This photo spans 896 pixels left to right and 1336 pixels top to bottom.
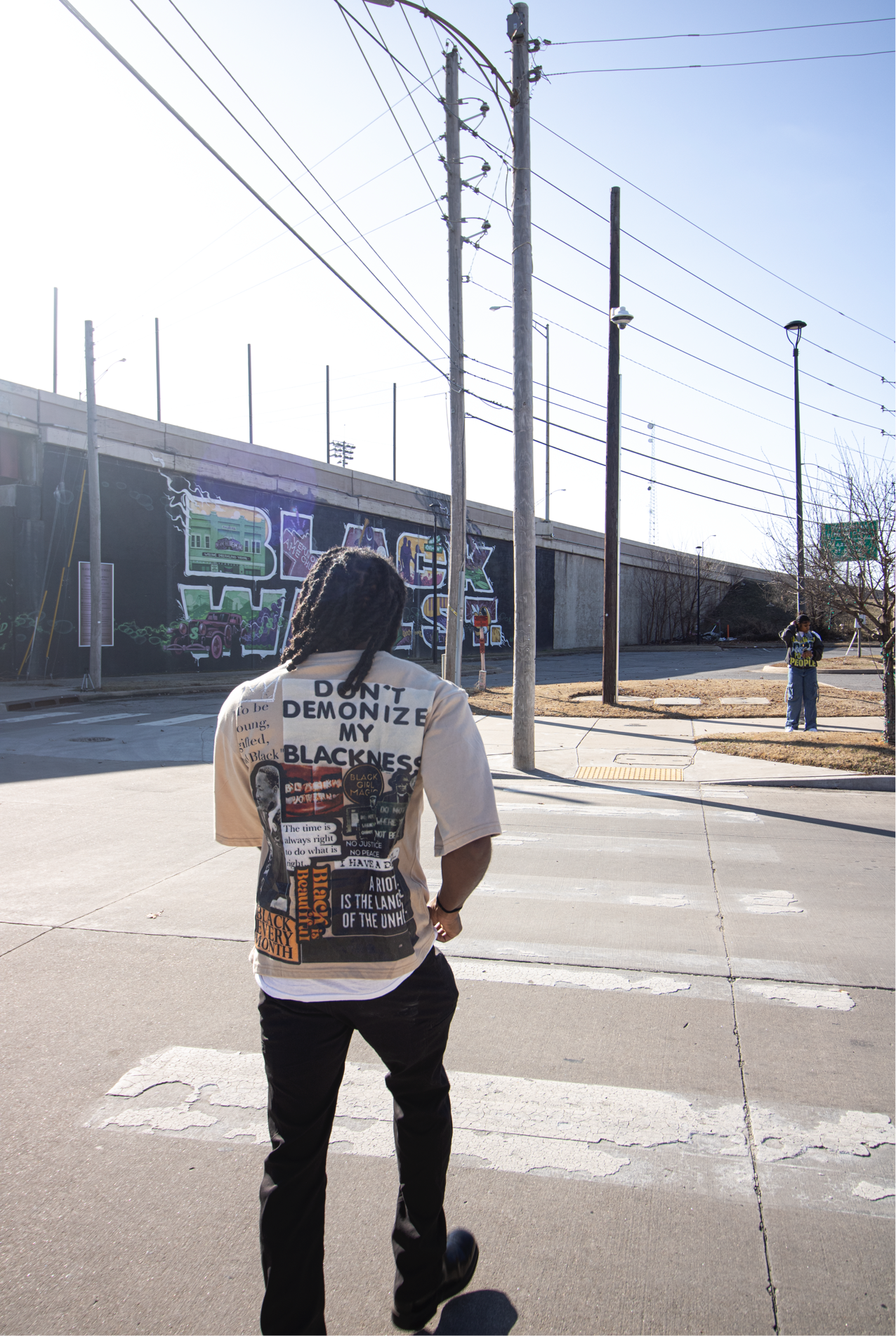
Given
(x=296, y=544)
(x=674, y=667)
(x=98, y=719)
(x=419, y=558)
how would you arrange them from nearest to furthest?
(x=98, y=719) < (x=674, y=667) < (x=296, y=544) < (x=419, y=558)

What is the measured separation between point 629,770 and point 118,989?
7518 millimetres

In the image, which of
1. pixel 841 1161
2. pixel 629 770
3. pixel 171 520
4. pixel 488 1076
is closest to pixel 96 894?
pixel 488 1076

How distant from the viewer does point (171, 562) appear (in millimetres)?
26625

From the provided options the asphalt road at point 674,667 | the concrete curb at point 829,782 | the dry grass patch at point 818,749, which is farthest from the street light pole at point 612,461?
the concrete curb at point 829,782

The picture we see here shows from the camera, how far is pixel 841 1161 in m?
2.86

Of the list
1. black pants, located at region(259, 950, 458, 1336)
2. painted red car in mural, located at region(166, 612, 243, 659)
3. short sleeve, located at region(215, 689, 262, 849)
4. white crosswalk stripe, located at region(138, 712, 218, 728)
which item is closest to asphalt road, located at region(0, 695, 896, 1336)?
black pants, located at region(259, 950, 458, 1336)

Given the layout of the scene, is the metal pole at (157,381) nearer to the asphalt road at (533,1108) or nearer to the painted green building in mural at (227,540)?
the painted green building in mural at (227,540)

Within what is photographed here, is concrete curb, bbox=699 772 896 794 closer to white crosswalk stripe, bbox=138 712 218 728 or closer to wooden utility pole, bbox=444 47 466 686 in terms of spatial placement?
wooden utility pole, bbox=444 47 466 686

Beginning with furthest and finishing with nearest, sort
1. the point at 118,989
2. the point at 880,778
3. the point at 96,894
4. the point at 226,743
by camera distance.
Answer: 1. the point at 880,778
2. the point at 96,894
3. the point at 118,989
4. the point at 226,743

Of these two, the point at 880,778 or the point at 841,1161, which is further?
the point at 880,778

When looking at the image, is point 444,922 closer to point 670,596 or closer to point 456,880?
point 456,880

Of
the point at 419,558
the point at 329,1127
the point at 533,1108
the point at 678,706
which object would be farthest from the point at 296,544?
the point at 329,1127

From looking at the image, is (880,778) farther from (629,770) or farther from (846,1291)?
(846,1291)

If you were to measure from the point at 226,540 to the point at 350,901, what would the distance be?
27.4m
